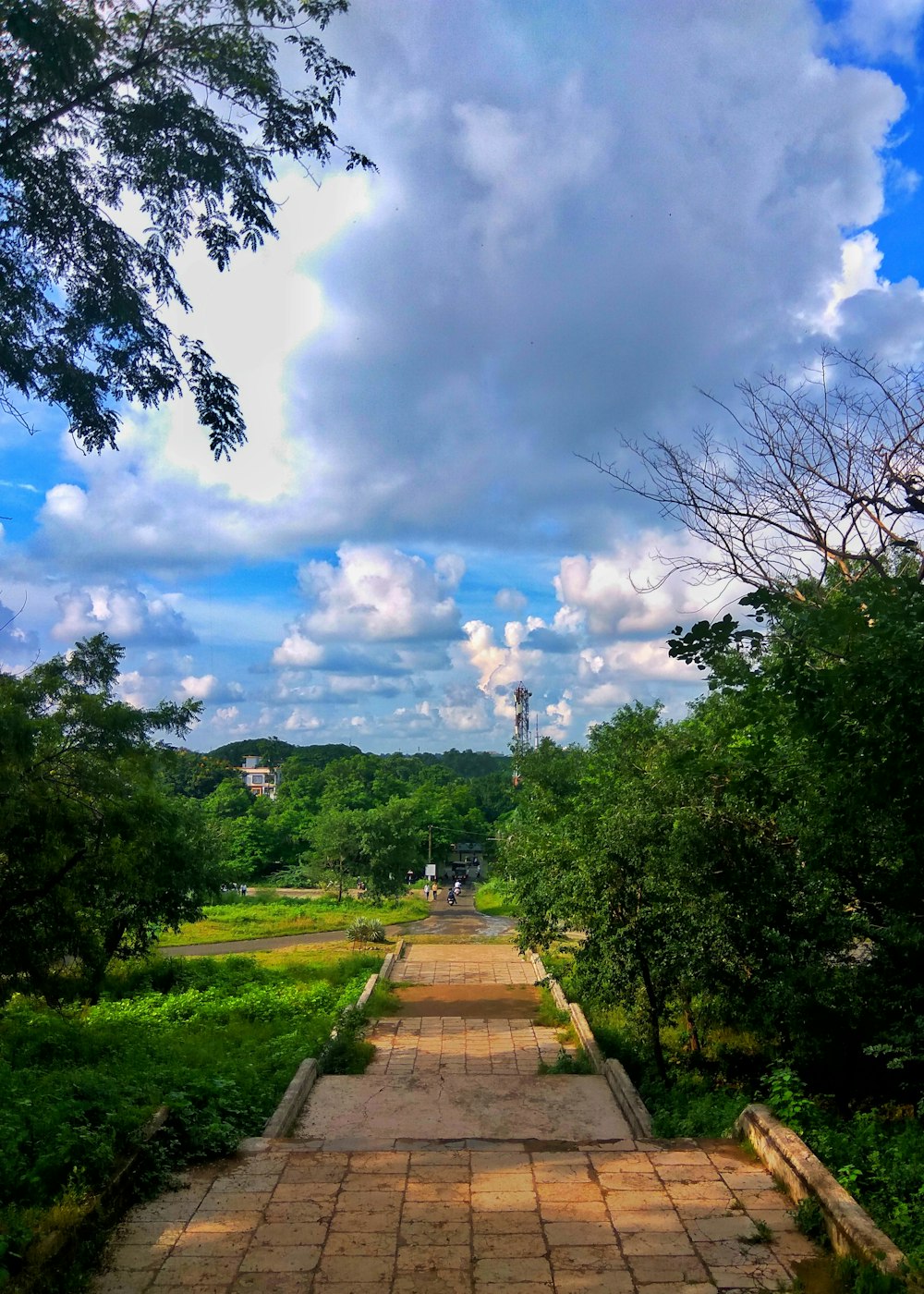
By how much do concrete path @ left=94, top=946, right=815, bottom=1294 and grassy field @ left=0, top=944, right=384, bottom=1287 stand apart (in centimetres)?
43

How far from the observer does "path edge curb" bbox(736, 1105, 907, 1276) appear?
3.93m

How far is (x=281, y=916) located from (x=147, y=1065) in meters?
27.4

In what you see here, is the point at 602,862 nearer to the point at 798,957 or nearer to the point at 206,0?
the point at 798,957

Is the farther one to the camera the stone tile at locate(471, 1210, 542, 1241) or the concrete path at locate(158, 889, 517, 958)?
the concrete path at locate(158, 889, 517, 958)

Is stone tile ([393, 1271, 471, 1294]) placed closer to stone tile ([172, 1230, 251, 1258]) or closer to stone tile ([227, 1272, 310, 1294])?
stone tile ([227, 1272, 310, 1294])

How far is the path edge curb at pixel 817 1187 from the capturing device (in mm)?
3928

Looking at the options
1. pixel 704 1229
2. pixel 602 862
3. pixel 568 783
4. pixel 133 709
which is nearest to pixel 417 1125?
pixel 602 862

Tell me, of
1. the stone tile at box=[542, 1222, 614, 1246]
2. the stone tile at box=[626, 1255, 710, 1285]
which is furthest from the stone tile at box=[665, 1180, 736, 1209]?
the stone tile at box=[626, 1255, 710, 1285]

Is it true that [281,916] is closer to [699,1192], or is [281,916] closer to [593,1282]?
[699,1192]

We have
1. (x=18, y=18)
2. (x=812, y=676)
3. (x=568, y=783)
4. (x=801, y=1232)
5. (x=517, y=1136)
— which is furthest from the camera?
(x=568, y=783)

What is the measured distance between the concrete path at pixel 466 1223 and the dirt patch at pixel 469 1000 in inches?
303

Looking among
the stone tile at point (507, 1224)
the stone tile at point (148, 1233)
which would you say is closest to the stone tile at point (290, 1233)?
the stone tile at point (148, 1233)

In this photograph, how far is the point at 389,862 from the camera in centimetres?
4091

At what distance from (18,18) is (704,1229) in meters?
7.35
